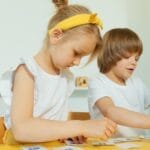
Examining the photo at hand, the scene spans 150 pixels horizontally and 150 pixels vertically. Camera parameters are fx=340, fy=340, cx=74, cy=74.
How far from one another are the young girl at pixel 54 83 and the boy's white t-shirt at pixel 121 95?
6.4 inches

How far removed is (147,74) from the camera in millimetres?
1815

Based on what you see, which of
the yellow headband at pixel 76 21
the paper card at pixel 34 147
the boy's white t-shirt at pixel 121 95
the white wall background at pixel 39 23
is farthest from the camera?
the white wall background at pixel 39 23

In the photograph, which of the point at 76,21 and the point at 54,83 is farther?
the point at 54,83

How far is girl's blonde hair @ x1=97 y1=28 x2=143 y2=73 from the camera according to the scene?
3.88 ft

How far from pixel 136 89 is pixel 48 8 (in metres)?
0.74

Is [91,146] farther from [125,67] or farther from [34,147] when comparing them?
[125,67]

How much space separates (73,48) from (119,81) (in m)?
0.44

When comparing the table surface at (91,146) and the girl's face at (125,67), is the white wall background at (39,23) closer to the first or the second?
the girl's face at (125,67)

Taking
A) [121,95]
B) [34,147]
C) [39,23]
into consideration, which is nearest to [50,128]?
[34,147]

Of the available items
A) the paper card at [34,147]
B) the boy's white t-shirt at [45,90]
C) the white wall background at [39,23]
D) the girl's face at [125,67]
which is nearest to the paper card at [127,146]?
the paper card at [34,147]

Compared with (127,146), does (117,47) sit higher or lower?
higher

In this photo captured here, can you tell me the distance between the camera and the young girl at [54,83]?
Result: 736mm

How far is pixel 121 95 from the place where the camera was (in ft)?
3.96

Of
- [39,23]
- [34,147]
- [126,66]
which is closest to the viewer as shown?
[34,147]
